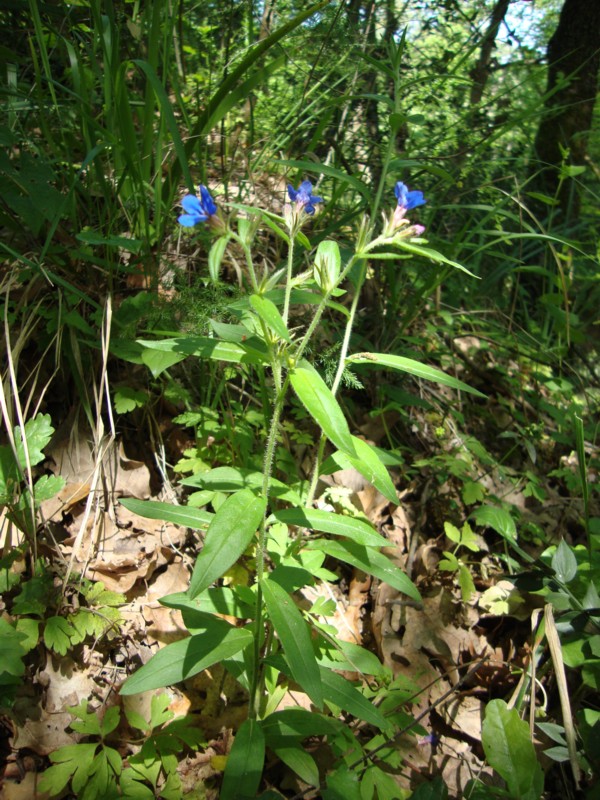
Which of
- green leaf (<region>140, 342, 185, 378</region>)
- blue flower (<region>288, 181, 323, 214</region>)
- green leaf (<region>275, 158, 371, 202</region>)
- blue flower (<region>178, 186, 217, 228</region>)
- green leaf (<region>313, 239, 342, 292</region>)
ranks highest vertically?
green leaf (<region>275, 158, 371, 202</region>)

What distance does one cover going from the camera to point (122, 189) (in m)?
1.79

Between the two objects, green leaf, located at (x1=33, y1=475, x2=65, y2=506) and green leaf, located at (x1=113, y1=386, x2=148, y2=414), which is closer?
green leaf, located at (x1=33, y1=475, x2=65, y2=506)

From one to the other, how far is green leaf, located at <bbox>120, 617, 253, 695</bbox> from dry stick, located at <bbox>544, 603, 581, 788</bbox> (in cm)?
73

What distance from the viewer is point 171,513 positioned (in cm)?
124

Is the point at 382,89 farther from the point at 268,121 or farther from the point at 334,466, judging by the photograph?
the point at 334,466

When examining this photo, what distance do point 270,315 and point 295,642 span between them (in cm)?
62

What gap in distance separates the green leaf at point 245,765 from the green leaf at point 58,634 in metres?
0.50

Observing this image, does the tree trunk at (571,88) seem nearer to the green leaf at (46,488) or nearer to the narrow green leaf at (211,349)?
the narrow green leaf at (211,349)

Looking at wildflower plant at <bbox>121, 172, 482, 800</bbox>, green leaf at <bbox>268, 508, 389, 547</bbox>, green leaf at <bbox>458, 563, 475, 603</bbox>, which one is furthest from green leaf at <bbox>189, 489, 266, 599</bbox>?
green leaf at <bbox>458, 563, 475, 603</bbox>

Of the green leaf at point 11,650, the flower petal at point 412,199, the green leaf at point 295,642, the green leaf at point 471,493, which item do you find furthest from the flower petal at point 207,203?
the green leaf at point 471,493

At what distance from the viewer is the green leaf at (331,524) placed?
1195 mm

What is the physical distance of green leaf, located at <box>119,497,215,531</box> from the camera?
1195 millimetres

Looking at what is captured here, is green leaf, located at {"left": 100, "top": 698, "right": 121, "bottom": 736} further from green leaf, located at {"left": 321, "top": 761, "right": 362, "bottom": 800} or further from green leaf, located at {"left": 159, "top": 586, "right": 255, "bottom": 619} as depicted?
green leaf, located at {"left": 321, "top": 761, "right": 362, "bottom": 800}

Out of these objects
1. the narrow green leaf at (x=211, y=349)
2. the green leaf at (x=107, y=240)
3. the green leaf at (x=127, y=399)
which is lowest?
the green leaf at (x=127, y=399)
